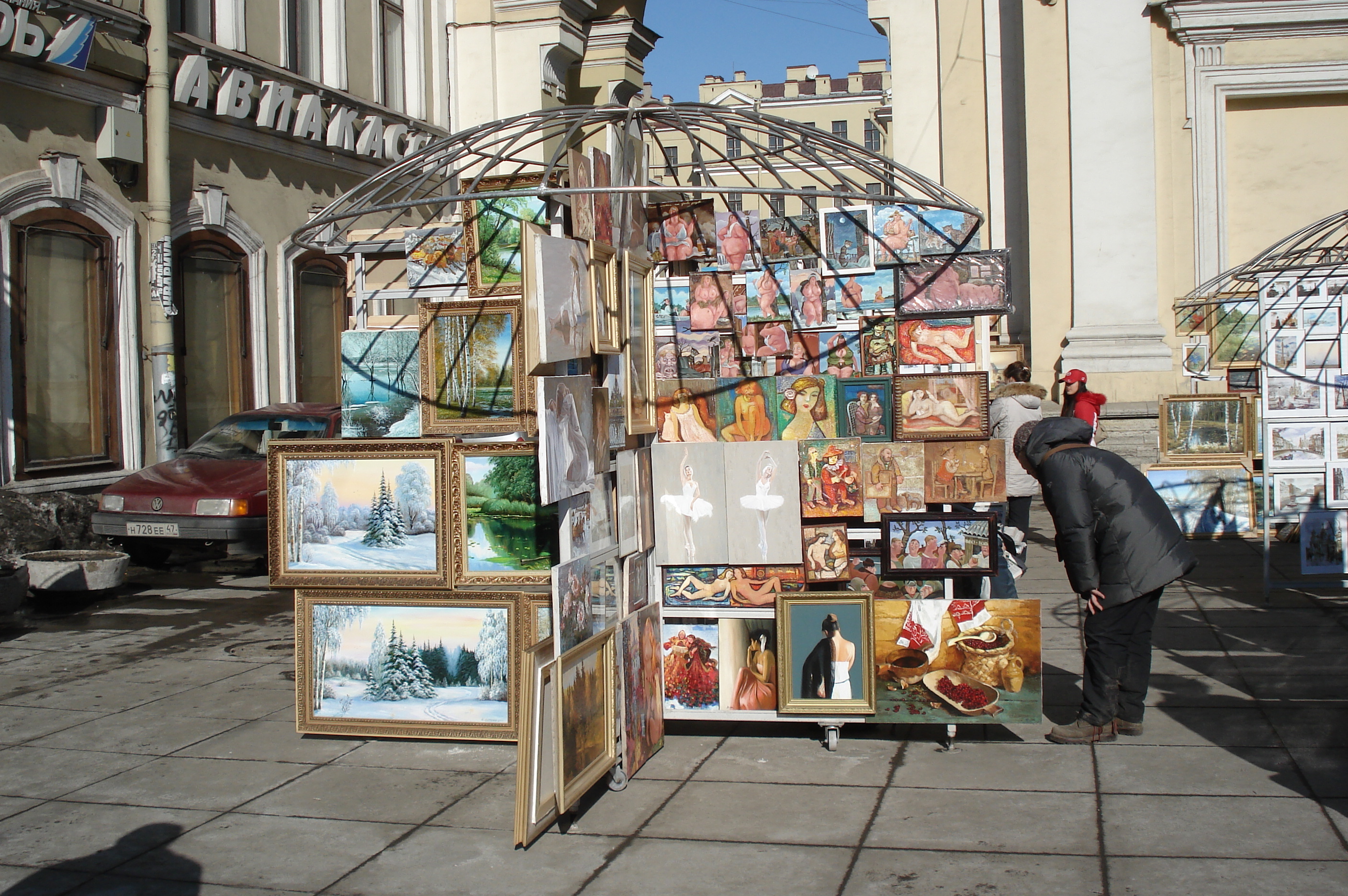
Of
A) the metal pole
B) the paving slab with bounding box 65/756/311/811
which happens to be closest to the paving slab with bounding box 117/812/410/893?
the paving slab with bounding box 65/756/311/811

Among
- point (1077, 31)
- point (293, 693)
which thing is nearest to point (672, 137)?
point (1077, 31)

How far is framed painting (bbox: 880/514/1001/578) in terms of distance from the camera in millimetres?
5961

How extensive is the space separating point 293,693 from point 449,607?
168 cm

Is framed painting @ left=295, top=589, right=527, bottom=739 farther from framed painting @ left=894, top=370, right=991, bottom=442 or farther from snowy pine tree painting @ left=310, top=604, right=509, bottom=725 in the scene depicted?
framed painting @ left=894, top=370, right=991, bottom=442

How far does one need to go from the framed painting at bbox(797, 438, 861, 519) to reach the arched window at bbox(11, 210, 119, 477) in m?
9.19

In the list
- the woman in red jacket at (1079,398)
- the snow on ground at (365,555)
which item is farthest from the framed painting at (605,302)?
the woman in red jacket at (1079,398)

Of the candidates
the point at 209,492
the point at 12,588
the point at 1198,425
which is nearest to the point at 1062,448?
the point at 12,588

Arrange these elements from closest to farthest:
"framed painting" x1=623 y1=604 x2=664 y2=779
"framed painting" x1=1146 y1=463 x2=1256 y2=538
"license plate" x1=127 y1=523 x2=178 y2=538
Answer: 1. "framed painting" x1=623 y1=604 x2=664 y2=779
2. "license plate" x1=127 y1=523 x2=178 y2=538
3. "framed painting" x1=1146 y1=463 x2=1256 y2=538

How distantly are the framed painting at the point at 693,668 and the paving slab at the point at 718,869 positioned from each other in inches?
50.3

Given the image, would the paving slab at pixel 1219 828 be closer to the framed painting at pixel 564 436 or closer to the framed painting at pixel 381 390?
the framed painting at pixel 564 436

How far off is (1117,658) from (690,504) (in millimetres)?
2074

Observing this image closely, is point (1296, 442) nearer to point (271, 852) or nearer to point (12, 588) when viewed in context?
point (271, 852)

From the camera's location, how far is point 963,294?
615 cm

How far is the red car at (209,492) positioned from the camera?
11133 millimetres
